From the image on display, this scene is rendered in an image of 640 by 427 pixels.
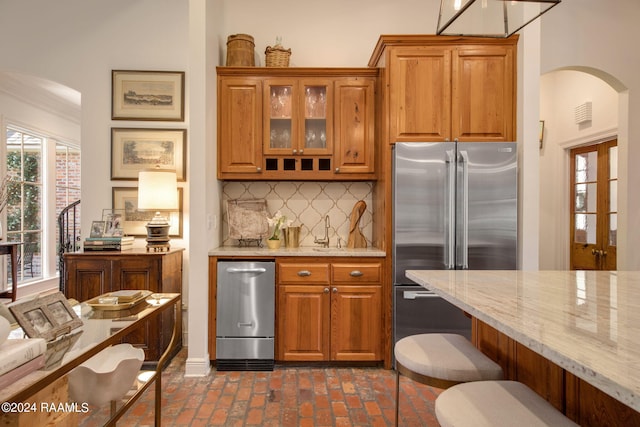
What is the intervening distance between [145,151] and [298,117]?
4.97 ft

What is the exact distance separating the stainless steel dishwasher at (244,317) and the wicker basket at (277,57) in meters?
1.77

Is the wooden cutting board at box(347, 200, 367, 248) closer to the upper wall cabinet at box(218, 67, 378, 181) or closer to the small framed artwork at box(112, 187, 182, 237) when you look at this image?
the upper wall cabinet at box(218, 67, 378, 181)

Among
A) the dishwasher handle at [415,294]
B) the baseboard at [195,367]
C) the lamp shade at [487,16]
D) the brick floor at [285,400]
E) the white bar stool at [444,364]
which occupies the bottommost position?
the brick floor at [285,400]

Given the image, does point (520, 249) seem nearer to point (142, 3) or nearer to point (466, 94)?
point (466, 94)

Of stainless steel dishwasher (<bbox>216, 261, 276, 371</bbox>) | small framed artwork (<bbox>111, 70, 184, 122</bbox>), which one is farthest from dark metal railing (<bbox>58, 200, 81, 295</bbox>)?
small framed artwork (<bbox>111, 70, 184, 122</bbox>)

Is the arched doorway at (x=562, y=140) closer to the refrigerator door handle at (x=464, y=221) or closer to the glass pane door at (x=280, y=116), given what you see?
the refrigerator door handle at (x=464, y=221)

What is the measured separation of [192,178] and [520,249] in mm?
2636

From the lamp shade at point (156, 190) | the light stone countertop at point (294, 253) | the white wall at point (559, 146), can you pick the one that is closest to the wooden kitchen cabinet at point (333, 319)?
the light stone countertop at point (294, 253)

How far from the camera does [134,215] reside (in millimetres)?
3662

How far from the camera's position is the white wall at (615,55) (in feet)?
12.4

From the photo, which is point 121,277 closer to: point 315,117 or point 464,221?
point 315,117

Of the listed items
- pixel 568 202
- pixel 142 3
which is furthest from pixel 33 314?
pixel 568 202

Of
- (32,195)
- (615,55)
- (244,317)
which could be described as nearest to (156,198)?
(244,317)

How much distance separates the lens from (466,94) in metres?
3.07
